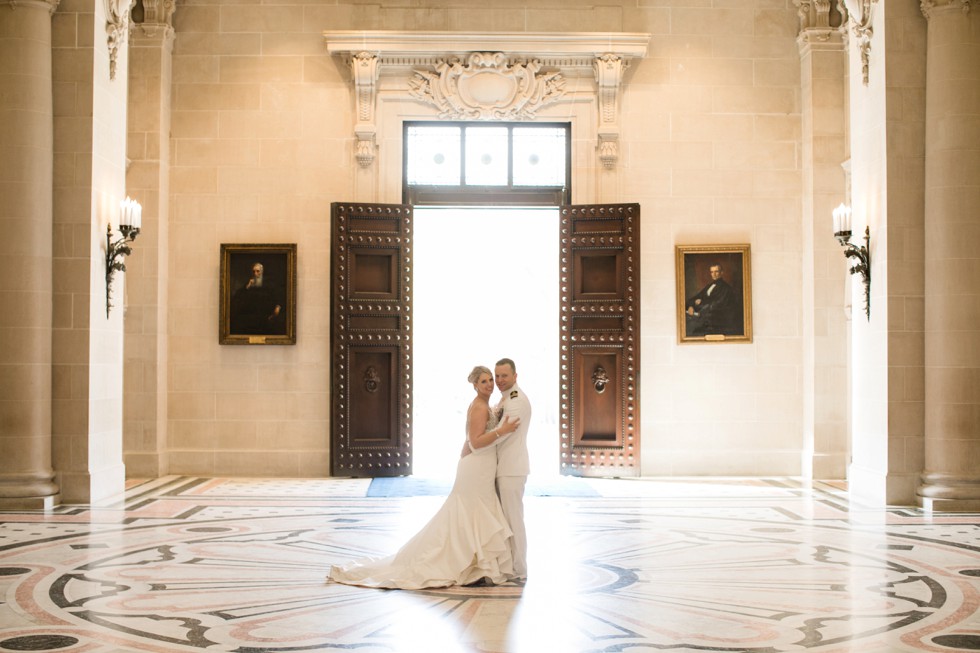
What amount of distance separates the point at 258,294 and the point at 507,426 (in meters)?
7.31

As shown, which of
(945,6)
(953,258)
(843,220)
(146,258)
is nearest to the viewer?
(953,258)

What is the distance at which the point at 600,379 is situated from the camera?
13.8 m

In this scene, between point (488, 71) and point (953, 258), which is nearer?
point (953, 258)

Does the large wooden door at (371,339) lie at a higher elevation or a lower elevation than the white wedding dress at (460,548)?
higher

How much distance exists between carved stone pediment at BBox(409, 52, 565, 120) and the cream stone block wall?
605 mm

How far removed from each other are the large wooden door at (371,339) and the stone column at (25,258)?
3.90m

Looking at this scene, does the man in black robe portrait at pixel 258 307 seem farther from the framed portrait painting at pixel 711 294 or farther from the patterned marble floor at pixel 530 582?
the framed portrait painting at pixel 711 294

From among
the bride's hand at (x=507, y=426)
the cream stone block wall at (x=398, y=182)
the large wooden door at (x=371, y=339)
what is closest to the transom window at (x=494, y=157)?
the cream stone block wall at (x=398, y=182)

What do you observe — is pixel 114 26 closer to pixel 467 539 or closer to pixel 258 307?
pixel 258 307

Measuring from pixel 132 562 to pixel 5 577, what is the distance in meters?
0.91

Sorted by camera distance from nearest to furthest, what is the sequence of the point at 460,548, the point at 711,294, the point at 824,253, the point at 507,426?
the point at 460,548 < the point at 507,426 < the point at 824,253 < the point at 711,294

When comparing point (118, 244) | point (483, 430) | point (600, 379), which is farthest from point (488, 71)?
point (483, 430)

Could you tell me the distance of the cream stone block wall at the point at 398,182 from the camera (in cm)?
1384

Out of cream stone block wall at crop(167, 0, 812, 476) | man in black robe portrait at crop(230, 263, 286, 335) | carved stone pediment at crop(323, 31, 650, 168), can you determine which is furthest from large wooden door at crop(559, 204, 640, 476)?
man in black robe portrait at crop(230, 263, 286, 335)
